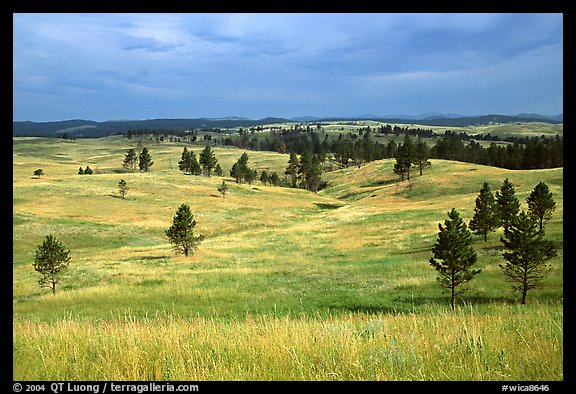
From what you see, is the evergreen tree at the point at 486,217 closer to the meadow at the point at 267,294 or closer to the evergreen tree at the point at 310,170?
the meadow at the point at 267,294

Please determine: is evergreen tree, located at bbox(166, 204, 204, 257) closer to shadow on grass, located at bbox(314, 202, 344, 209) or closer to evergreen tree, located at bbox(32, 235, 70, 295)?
evergreen tree, located at bbox(32, 235, 70, 295)

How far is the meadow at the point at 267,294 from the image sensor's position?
4461mm

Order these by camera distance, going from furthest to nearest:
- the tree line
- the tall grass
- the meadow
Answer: the tree line, the meadow, the tall grass

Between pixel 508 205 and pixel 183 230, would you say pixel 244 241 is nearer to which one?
pixel 183 230

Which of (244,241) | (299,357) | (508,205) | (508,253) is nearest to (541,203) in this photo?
(508,205)

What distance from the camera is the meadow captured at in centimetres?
446

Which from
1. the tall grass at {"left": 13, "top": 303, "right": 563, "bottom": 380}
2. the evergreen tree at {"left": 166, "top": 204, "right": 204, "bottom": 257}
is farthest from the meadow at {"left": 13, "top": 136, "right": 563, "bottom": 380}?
the evergreen tree at {"left": 166, "top": 204, "right": 204, "bottom": 257}

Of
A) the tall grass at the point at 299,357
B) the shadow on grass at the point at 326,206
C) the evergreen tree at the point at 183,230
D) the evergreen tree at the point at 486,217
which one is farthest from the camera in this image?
the shadow on grass at the point at 326,206

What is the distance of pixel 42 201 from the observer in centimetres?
7331

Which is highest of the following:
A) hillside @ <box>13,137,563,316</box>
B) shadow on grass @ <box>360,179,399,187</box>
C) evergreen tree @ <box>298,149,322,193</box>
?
evergreen tree @ <box>298,149,322,193</box>

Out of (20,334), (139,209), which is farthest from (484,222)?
(139,209)

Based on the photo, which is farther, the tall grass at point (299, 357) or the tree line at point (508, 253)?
the tree line at point (508, 253)

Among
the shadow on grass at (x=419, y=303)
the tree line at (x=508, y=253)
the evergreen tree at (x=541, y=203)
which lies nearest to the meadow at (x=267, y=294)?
the shadow on grass at (x=419, y=303)
